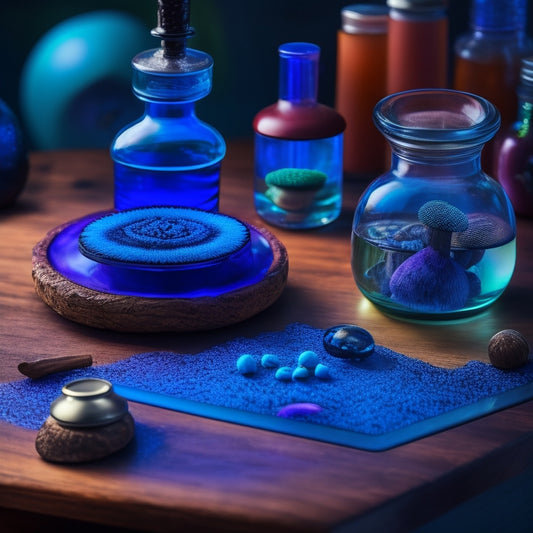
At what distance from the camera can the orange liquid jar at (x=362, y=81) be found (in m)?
A: 1.08

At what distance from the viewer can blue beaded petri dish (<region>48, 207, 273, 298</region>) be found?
778 mm

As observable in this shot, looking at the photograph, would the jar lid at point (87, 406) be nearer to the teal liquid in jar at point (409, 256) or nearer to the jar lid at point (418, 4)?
the teal liquid in jar at point (409, 256)

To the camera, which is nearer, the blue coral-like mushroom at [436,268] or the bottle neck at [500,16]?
the blue coral-like mushroom at [436,268]

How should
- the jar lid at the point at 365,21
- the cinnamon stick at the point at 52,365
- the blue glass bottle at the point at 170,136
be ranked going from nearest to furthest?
the cinnamon stick at the point at 52,365
the blue glass bottle at the point at 170,136
the jar lid at the point at 365,21

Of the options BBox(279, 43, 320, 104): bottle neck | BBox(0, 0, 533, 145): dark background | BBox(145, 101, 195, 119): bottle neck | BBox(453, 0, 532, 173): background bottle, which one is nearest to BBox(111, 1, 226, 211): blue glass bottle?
BBox(145, 101, 195, 119): bottle neck

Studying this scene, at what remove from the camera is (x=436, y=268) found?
749 millimetres

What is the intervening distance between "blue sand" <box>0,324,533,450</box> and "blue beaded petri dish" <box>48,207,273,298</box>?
70mm

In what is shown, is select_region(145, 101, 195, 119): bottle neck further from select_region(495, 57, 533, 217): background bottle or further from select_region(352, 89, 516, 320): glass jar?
select_region(495, 57, 533, 217): background bottle

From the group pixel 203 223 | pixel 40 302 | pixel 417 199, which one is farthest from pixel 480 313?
pixel 40 302

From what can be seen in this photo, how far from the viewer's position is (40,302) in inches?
32.6

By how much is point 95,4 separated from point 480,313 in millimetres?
814

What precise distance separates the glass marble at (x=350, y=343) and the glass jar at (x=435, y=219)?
0.06 metres

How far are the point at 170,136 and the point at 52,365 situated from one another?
0.92 ft

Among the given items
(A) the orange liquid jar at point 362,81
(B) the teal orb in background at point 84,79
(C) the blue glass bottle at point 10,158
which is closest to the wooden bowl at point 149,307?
(C) the blue glass bottle at point 10,158
